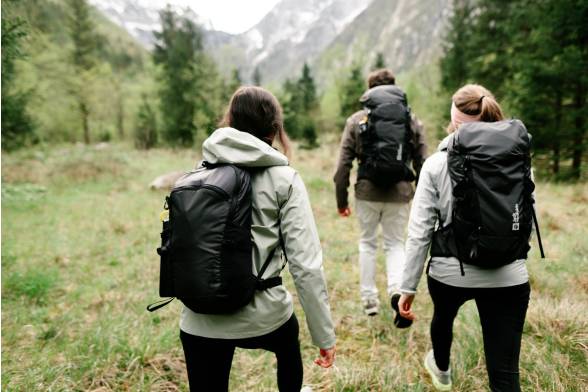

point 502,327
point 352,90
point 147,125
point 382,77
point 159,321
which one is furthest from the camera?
point 147,125

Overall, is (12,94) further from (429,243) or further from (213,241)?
(429,243)

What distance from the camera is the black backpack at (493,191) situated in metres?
1.83

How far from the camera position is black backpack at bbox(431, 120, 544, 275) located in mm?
1830

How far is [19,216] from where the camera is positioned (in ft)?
29.9

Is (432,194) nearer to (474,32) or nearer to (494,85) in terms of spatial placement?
(494,85)

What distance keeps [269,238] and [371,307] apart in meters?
2.51

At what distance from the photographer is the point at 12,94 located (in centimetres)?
1182

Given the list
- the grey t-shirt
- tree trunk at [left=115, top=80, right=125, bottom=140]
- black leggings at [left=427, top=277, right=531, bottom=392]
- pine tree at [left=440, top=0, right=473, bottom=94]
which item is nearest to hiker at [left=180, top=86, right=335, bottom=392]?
A: the grey t-shirt

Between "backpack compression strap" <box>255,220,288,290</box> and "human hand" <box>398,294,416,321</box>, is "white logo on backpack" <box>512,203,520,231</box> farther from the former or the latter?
"backpack compression strap" <box>255,220,288,290</box>

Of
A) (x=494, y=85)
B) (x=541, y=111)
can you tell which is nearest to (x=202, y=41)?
(x=494, y=85)

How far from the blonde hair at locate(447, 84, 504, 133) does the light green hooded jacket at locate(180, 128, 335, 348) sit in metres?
1.29

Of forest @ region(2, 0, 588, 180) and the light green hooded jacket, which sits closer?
the light green hooded jacket

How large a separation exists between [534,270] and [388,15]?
208 meters

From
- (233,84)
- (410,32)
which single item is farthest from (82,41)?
(410,32)
